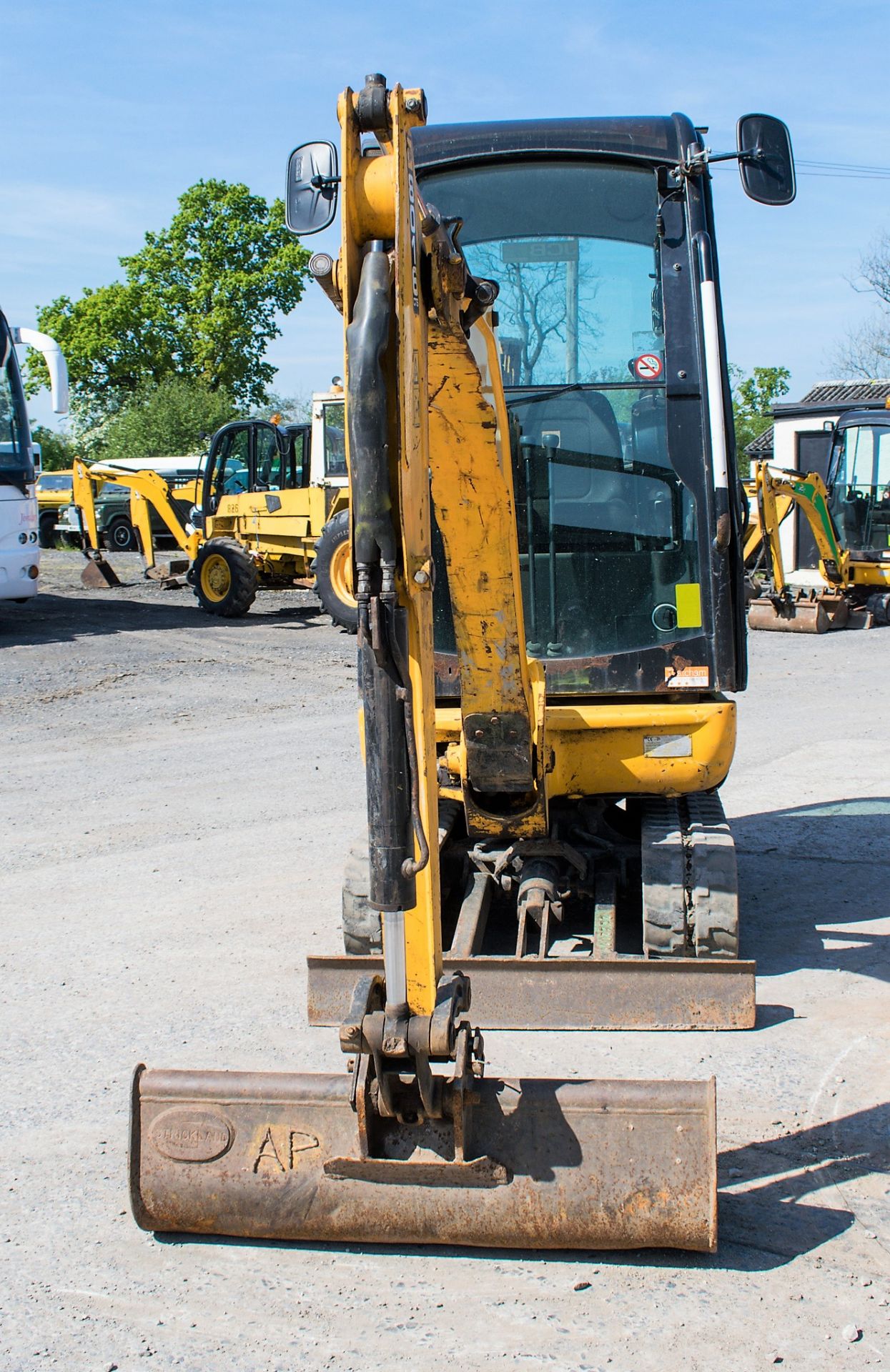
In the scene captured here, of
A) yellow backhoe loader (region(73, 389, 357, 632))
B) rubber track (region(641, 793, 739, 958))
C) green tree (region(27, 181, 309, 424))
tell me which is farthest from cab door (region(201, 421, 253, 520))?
green tree (region(27, 181, 309, 424))

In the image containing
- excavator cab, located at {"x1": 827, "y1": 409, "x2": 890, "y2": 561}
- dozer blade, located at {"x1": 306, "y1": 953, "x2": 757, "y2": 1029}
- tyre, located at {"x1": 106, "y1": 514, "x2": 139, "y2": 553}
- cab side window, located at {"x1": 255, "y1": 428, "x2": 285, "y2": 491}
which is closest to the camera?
dozer blade, located at {"x1": 306, "y1": 953, "x2": 757, "y2": 1029}

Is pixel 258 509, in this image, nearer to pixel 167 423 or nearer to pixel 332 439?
pixel 332 439

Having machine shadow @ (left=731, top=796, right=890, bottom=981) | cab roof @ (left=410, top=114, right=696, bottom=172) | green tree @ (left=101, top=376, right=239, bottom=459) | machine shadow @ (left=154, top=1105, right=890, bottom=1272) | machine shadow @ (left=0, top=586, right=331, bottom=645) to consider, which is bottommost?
machine shadow @ (left=154, top=1105, right=890, bottom=1272)

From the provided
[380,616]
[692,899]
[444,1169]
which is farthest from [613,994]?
[380,616]

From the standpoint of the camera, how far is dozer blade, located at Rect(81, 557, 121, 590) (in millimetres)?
22578

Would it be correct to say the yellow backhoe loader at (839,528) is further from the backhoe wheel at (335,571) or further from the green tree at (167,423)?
the green tree at (167,423)

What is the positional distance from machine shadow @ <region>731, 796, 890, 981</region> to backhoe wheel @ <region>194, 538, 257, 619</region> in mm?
11997

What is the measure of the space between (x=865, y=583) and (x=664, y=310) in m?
15.8

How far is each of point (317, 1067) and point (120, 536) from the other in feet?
102

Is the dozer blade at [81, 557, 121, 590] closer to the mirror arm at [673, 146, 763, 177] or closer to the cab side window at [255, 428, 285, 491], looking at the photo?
the cab side window at [255, 428, 285, 491]

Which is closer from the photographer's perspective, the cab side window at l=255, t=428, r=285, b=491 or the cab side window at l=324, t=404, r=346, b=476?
the cab side window at l=324, t=404, r=346, b=476

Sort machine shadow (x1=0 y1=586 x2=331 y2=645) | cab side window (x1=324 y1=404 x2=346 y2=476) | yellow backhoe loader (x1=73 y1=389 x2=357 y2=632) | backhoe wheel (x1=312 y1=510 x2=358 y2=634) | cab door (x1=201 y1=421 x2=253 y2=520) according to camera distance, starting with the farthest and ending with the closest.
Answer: cab door (x1=201 y1=421 x2=253 y2=520)
cab side window (x1=324 y1=404 x2=346 y2=476)
yellow backhoe loader (x1=73 y1=389 x2=357 y2=632)
machine shadow (x1=0 y1=586 x2=331 y2=645)
backhoe wheel (x1=312 y1=510 x2=358 y2=634)

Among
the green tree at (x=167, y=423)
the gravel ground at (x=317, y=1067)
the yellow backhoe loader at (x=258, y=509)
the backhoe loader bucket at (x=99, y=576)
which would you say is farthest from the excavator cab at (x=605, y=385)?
the green tree at (x=167, y=423)

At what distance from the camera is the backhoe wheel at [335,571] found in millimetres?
15953
